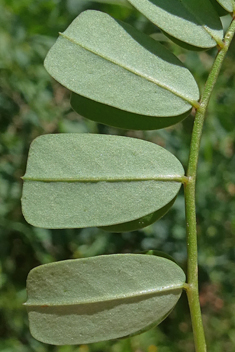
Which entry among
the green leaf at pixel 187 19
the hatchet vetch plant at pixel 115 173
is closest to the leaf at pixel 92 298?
the hatchet vetch plant at pixel 115 173

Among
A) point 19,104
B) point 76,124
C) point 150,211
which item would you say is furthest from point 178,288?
point 19,104

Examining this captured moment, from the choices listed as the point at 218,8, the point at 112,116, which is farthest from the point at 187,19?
the point at 112,116

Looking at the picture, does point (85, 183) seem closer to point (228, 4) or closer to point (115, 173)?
point (115, 173)

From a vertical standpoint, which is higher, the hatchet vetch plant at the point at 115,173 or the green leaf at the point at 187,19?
the green leaf at the point at 187,19

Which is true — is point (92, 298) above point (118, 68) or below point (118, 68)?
below

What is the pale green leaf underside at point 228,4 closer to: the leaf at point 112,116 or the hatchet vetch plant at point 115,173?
the hatchet vetch plant at point 115,173

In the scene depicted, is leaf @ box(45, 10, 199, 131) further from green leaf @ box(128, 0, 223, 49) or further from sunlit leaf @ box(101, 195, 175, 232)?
sunlit leaf @ box(101, 195, 175, 232)
